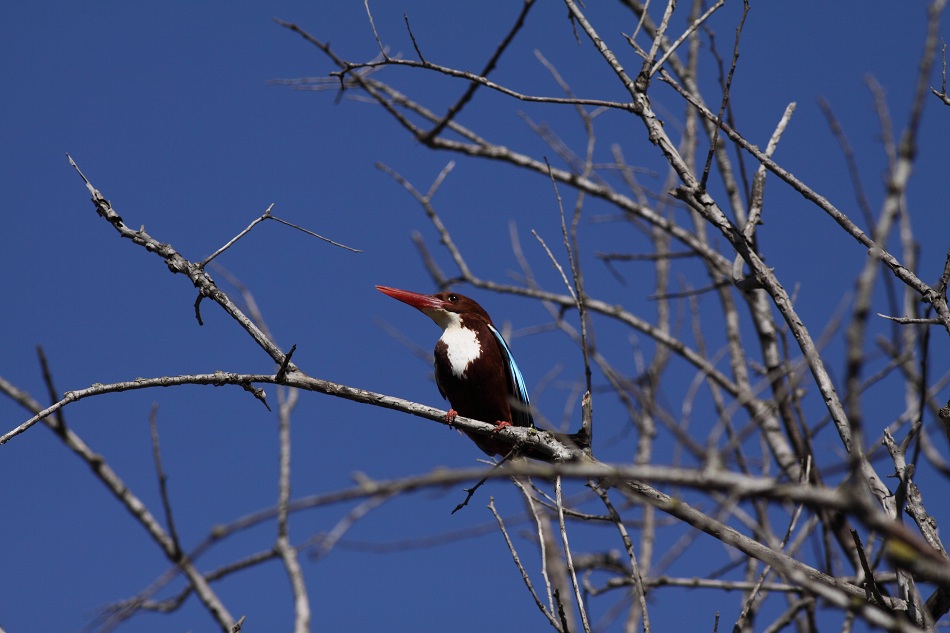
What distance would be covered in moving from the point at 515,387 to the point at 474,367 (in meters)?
0.36

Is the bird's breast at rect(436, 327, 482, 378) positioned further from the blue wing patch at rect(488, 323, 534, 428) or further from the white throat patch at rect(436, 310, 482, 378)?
the blue wing patch at rect(488, 323, 534, 428)

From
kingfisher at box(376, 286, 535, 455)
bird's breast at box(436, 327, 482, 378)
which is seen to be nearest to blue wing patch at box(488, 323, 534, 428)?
kingfisher at box(376, 286, 535, 455)

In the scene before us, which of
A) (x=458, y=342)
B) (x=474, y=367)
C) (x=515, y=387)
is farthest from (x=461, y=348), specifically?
(x=515, y=387)

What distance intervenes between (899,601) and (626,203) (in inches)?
133

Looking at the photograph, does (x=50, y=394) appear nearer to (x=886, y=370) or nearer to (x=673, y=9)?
(x=886, y=370)

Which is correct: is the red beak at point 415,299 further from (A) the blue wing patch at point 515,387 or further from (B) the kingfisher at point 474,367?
(A) the blue wing patch at point 515,387

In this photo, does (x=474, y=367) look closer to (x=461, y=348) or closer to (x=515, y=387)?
(x=461, y=348)

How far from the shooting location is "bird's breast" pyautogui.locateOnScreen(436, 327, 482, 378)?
5508 mm

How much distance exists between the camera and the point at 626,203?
5793 millimetres

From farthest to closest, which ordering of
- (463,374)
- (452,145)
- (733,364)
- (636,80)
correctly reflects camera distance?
(733,364) < (452,145) < (463,374) < (636,80)

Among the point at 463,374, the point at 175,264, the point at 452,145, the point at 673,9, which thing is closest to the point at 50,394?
the point at 175,264

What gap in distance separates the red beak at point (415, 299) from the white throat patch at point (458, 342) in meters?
0.08

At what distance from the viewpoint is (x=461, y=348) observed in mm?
5621

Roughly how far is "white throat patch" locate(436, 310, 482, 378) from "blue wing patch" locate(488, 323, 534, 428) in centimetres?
22
